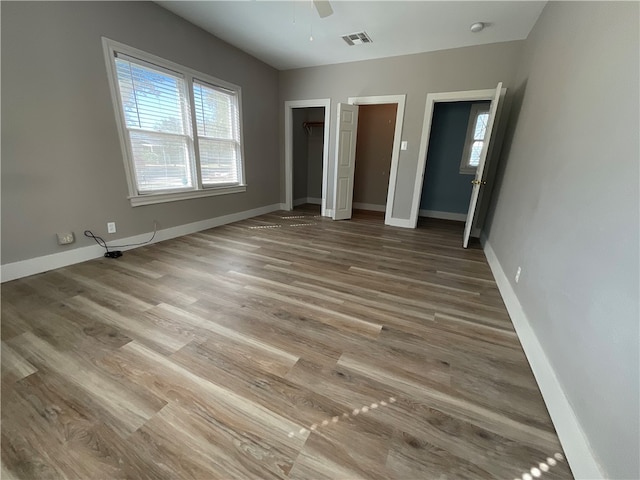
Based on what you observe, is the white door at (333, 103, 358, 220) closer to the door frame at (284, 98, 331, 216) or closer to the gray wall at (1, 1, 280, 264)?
the door frame at (284, 98, 331, 216)

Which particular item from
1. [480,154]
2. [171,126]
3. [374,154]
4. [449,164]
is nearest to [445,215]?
[449,164]

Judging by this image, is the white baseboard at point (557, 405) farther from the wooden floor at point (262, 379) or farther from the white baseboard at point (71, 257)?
the white baseboard at point (71, 257)

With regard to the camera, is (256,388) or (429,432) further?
(256,388)

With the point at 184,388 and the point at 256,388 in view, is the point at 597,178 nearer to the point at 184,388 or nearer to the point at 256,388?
the point at 256,388

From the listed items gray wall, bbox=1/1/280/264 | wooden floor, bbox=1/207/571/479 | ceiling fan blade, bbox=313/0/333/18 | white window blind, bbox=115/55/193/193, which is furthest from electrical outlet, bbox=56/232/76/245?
ceiling fan blade, bbox=313/0/333/18

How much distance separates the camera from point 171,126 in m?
3.20

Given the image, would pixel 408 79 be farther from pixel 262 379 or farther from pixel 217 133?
pixel 262 379

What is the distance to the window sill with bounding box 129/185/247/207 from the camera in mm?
3000

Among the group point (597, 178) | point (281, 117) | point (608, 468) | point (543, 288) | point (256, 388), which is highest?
point (281, 117)

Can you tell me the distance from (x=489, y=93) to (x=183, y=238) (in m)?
4.78

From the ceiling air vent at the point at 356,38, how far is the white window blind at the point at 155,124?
2.27 metres

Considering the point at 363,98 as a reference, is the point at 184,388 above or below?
below

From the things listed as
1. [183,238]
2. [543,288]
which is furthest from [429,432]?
[183,238]

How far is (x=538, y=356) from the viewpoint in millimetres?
1426
